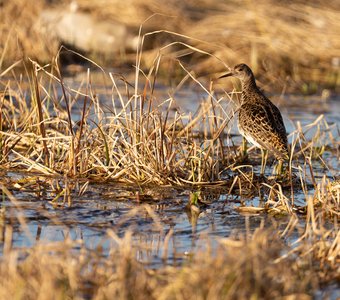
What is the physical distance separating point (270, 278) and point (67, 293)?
1.10 m

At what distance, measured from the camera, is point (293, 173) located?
844 cm

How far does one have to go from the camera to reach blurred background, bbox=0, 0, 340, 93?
13.9 meters

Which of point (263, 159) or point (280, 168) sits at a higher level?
point (263, 159)

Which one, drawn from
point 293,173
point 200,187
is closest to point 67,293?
point 200,187

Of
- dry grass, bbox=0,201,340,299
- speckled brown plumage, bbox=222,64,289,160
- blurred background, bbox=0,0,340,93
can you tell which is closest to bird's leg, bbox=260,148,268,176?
speckled brown plumage, bbox=222,64,289,160

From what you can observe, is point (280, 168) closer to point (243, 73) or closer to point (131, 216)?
point (243, 73)

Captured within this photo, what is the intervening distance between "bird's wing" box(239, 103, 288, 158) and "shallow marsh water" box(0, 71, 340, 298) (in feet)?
1.84

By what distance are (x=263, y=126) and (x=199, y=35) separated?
6468mm

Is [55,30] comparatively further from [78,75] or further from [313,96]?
[313,96]

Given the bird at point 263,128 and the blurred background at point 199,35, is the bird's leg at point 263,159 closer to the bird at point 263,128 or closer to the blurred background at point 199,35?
the bird at point 263,128

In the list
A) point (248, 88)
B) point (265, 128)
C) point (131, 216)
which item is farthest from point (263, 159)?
point (131, 216)

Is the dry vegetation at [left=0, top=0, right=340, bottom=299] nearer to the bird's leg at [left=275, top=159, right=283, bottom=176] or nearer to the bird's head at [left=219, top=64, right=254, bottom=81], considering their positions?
the bird's leg at [left=275, top=159, right=283, bottom=176]

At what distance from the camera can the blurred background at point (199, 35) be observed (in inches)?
547

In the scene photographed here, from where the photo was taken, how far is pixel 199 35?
1474 cm
